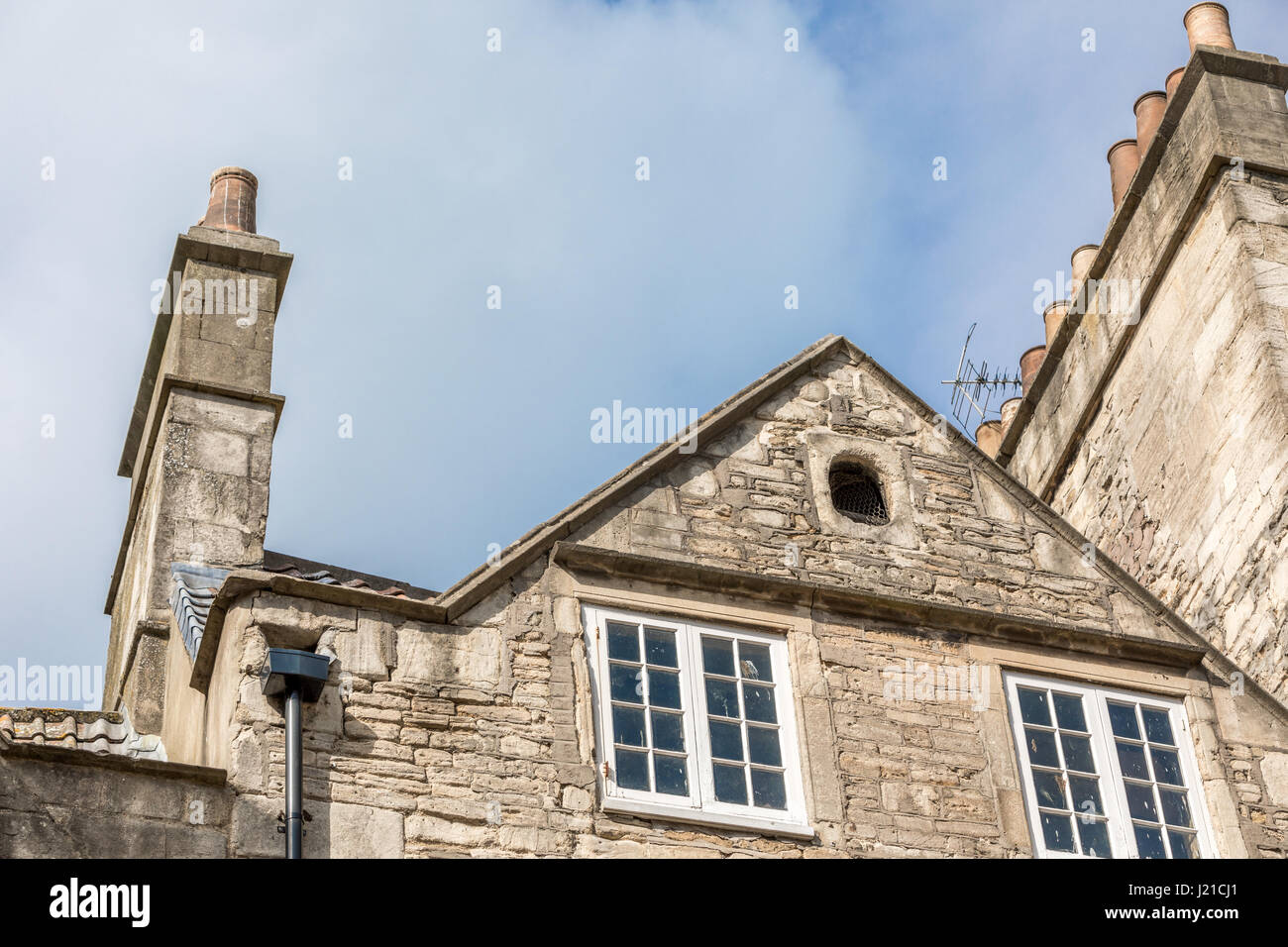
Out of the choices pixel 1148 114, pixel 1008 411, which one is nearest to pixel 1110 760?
pixel 1148 114

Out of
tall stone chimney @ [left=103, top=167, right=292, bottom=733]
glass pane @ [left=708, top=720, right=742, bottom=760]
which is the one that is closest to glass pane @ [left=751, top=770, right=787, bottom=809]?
glass pane @ [left=708, top=720, right=742, bottom=760]

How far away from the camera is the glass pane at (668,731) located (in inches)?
421

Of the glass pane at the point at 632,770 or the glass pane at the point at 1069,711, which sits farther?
the glass pane at the point at 1069,711

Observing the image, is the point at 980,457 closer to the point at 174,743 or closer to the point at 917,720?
the point at 917,720

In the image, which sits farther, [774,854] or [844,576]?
[844,576]

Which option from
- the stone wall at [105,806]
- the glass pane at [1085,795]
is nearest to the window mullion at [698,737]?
the glass pane at [1085,795]

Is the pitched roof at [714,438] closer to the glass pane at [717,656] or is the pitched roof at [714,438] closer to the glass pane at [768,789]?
the glass pane at [717,656]

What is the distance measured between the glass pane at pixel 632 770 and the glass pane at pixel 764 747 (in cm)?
63

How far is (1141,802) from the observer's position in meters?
11.4

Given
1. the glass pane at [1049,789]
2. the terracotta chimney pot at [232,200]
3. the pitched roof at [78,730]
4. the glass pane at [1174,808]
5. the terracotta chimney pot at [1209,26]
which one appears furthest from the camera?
the terracotta chimney pot at [1209,26]

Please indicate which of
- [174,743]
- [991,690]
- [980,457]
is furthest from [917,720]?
[174,743]

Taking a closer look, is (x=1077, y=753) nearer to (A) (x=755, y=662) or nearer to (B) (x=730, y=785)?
(A) (x=755, y=662)

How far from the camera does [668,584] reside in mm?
11383
